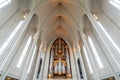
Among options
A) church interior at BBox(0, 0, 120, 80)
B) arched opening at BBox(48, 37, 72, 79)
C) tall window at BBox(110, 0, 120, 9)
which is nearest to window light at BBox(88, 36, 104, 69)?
church interior at BBox(0, 0, 120, 80)

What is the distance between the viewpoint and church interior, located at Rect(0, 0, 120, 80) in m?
10.2

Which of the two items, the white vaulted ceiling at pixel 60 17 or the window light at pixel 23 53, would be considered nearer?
the window light at pixel 23 53

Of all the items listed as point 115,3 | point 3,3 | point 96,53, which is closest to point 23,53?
point 3,3

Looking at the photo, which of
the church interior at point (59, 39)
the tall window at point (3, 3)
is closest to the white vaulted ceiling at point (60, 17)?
the church interior at point (59, 39)

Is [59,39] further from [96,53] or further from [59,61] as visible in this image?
[96,53]

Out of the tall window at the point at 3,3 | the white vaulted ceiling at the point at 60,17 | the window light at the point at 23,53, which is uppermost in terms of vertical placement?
the white vaulted ceiling at the point at 60,17

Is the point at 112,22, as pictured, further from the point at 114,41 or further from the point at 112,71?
the point at 112,71

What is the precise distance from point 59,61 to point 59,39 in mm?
4178

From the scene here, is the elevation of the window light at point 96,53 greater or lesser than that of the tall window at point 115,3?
lesser

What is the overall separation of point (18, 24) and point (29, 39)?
2106 mm

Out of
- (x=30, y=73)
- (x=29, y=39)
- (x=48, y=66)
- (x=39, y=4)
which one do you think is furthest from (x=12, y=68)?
(x=39, y=4)

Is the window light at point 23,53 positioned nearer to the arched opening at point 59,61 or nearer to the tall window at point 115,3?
the arched opening at point 59,61

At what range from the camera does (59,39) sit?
60.6 feet

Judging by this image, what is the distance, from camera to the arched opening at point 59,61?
46.0 feet
